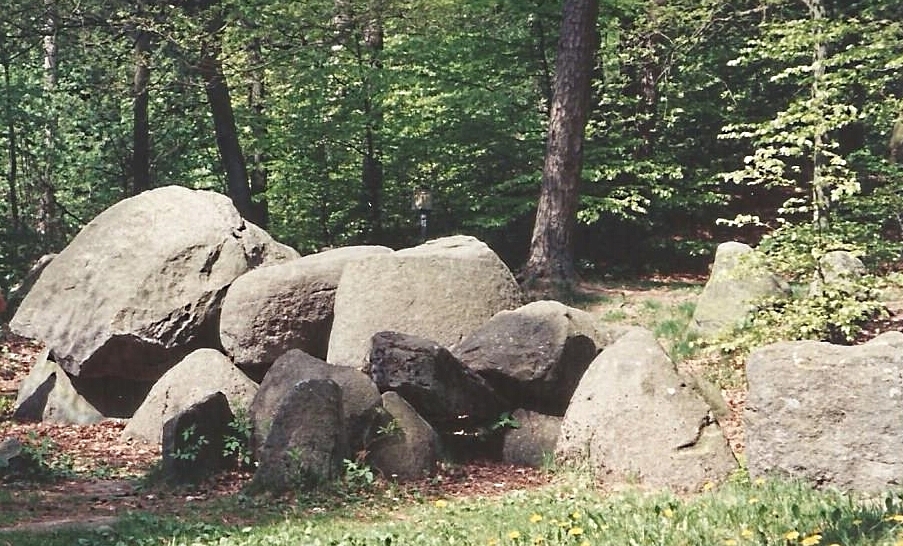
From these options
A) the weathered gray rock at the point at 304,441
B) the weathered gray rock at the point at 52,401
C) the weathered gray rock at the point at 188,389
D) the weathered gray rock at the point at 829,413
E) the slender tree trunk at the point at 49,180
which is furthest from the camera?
the slender tree trunk at the point at 49,180

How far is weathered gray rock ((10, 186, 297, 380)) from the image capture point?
40.7 ft

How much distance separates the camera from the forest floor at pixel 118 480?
8.12 metres

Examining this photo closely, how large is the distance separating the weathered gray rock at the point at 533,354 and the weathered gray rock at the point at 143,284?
12.6ft

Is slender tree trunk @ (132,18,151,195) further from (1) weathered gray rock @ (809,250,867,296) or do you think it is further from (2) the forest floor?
(1) weathered gray rock @ (809,250,867,296)

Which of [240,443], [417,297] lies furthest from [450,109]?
[240,443]

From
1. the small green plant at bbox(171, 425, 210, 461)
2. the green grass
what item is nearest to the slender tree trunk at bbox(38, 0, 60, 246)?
the small green plant at bbox(171, 425, 210, 461)

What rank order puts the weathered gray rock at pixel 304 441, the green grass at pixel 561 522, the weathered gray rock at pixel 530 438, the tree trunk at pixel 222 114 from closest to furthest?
1. the green grass at pixel 561 522
2. the weathered gray rock at pixel 304 441
3. the weathered gray rock at pixel 530 438
4. the tree trunk at pixel 222 114

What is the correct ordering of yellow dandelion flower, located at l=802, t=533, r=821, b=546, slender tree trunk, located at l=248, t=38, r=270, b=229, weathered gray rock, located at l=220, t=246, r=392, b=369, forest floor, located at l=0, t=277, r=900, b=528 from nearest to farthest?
yellow dandelion flower, located at l=802, t=533, r=821, b=546
forest floor, located at l=0, t=277, r=900, b=528
weathered gray rock, located at l=220, t=246, r=392, b=369
slender tree trunk, located at l=248, t=38, r=270, b=229

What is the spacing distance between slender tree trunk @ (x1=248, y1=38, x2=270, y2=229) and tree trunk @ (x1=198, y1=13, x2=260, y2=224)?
1.31ft

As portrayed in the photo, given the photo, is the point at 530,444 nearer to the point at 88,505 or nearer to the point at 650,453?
the point at 650,453

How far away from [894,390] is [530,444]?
3862 mm

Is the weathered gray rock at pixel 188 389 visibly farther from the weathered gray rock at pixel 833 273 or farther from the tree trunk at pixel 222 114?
the tree trunk at pixel 222 114

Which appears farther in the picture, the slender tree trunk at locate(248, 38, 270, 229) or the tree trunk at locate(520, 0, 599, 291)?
the slender tree trunk at locate(248, 38, 270, 229)

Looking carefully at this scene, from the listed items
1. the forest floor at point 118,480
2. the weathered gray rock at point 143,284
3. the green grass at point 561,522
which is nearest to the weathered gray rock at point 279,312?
the weathered gray rock at point 143,284
